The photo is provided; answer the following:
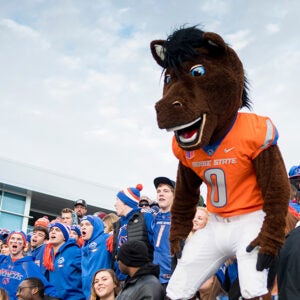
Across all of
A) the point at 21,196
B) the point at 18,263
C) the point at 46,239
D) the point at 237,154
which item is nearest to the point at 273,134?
the point at 237,154

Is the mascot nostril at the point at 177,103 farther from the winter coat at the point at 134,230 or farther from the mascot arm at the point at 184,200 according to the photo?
the winter coat at the point at 134,230

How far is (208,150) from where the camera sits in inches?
125

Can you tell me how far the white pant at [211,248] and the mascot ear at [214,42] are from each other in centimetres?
99

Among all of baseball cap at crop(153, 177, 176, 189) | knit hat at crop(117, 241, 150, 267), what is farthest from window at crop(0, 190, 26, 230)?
knit hat at crop(117, 241, 150, 267)

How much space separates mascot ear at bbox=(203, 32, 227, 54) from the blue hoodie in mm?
3867

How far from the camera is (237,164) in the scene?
3066mm

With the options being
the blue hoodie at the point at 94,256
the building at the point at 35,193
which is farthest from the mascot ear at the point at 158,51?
the building at the point at 35,193

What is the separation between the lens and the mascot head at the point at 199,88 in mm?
2986

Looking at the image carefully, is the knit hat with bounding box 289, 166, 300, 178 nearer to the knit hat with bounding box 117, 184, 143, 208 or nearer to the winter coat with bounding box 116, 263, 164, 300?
the knit hat with bounding box 117, 184, 143, 208

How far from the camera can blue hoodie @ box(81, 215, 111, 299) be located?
6.30 metres

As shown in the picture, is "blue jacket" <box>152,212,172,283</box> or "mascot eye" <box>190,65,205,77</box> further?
"blue jacket" <box>152,212,172,283</box>

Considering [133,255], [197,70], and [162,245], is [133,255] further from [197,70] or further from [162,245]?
[197,70]

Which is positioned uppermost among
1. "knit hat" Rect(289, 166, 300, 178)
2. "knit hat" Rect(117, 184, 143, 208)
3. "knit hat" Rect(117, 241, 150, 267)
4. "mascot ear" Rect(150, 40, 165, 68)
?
"knit hat" Rect(289, 166, 300, 178)

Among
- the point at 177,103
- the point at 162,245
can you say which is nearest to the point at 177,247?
the point at 177,103
